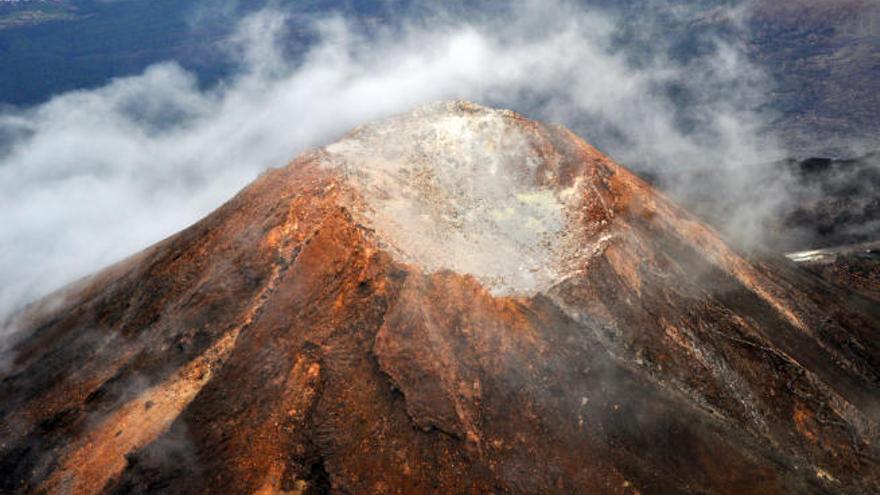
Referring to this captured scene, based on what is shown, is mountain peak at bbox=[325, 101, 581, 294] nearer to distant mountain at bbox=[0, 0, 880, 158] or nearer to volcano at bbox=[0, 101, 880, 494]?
volcano at bbox=[0, 101, 880, 494]

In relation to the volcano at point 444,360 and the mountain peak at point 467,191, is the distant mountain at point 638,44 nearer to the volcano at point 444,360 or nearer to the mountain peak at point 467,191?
the volcano at point 444,360

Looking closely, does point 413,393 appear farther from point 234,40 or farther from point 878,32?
point 234,40

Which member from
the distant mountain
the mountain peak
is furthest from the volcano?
the distant mountain

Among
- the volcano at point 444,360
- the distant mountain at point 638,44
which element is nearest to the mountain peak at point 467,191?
the volcano at point 444,360

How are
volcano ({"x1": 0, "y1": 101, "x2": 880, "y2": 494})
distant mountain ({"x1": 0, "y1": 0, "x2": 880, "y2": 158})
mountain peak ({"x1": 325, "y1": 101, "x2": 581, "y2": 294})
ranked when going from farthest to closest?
distant mountain ({"x1": 0, "y1": 0, "x2": 880, "y2": 158}) → mountain peak ({"x1": 325, "y1": 101, "x2": 581, "y2": 294}) → volcano ({"x1": 0, "y1": 101, "x2": 880, "y2": 494})

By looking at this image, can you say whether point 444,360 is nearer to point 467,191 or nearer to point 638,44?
point 467,191

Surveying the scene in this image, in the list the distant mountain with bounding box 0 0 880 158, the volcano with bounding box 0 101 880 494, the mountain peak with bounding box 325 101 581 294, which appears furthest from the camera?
the distant mountain with bounding box 0 0 880 158

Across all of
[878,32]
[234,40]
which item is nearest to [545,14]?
[878,32]

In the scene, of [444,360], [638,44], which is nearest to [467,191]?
[444,360]
